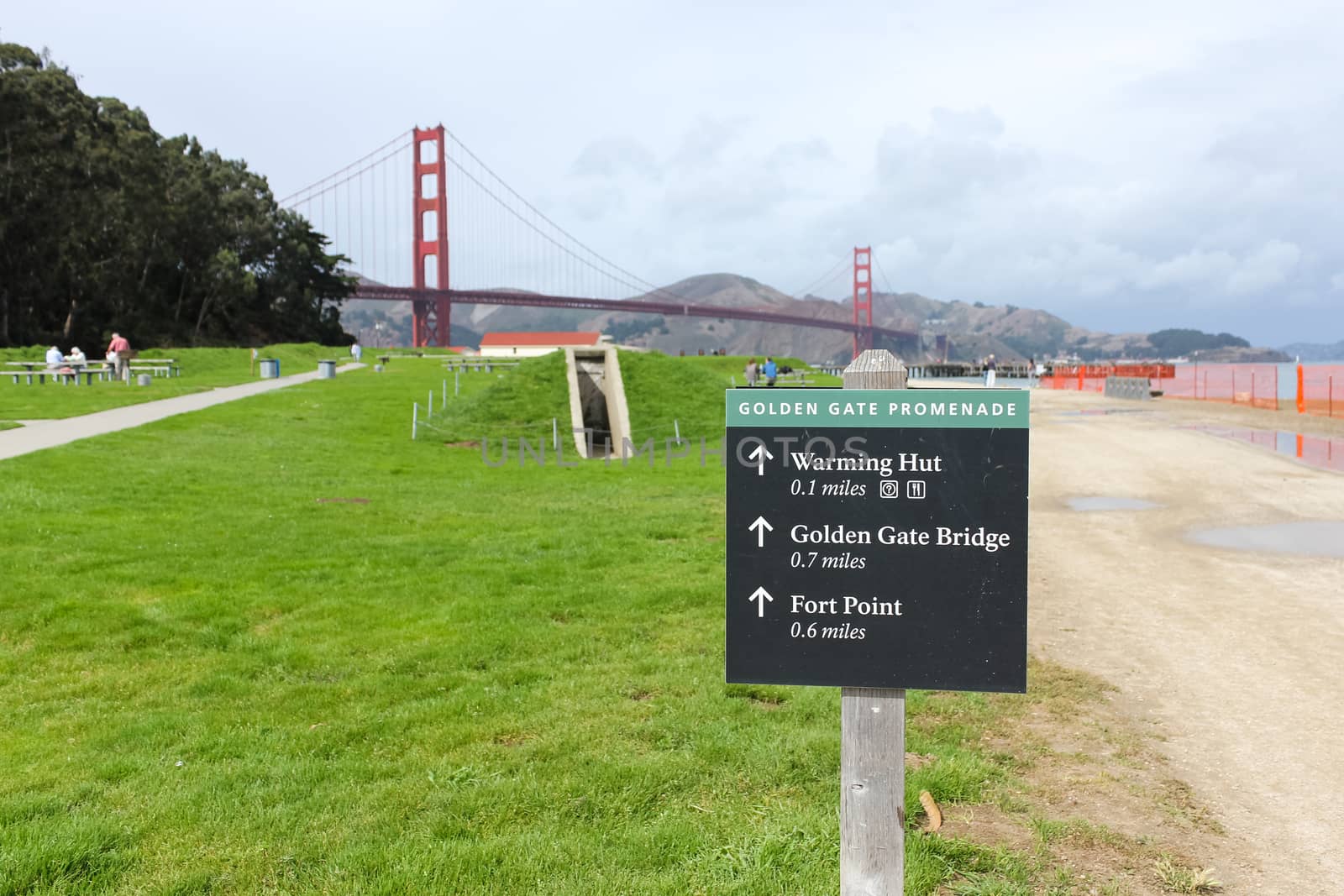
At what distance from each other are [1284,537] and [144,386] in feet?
98.1

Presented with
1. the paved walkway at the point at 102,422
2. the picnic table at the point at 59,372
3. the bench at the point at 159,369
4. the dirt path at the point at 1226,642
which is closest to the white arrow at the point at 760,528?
the dirt path at the point at 1226,642

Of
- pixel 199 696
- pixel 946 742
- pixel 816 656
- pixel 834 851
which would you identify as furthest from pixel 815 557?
pixel 199 696

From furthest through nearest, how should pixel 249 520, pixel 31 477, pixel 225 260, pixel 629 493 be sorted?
1. pixel 225 260
2. pixel 629 493
3. pixel 31 477
4. pixel 249 520

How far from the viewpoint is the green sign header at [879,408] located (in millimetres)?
3275

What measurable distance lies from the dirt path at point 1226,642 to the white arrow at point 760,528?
265 centimetres

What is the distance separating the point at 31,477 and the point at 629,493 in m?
8.30

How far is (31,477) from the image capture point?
45.0 feet

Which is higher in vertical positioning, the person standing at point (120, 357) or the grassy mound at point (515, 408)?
the person standing at point (120, 357)

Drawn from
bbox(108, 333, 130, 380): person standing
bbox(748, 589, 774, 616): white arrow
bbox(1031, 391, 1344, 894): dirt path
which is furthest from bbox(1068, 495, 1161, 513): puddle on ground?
bbox(108, 333, 130, 380): person standing

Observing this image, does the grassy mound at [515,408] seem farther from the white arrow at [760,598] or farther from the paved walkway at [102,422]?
the white arrow at [760,598]

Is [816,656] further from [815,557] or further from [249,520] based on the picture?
[249,520]

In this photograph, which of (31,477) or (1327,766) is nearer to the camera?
(1327,766)

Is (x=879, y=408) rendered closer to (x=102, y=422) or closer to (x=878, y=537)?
(x=878, y=537)

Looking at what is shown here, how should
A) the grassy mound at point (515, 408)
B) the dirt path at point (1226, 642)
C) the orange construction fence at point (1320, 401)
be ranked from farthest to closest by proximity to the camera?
the orange construction fence at point (1320, 401)
the grassy mound at point (515, 408)
the dirt path at point (1226, 642)
